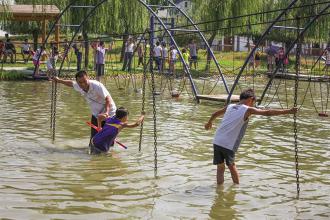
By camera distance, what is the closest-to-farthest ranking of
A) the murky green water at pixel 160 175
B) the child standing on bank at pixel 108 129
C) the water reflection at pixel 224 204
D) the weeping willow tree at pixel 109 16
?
the water reflection at pixel 224 204 < the murky green water at pixel 160 175 < the child standing on bank at pixel 108 129 < the weeping willow tree at pixel 109 16

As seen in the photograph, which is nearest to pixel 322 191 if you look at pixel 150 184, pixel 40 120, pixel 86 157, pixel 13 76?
pixel 150 184

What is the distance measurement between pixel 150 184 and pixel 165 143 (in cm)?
373

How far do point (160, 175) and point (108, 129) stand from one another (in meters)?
1.66

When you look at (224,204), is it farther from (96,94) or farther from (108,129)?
(96,94)

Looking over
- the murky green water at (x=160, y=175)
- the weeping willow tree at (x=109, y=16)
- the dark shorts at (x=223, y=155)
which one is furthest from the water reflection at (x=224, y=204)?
the weeping willow tree at (x=109, y=16)

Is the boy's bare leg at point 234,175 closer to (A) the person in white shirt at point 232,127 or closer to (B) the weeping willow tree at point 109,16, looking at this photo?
(A) the person in white shirt at point 232,127

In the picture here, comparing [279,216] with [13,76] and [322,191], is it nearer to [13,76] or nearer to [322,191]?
[322,191]

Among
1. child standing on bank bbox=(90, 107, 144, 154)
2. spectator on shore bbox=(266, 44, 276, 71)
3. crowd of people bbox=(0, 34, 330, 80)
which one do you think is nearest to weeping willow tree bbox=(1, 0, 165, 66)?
crowd of people bbox=(0, 34, 330, 80)

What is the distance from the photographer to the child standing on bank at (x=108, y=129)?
422 inches

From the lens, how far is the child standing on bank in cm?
1072

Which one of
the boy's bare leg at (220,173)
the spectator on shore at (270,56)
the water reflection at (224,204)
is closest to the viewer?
the water reflection at (224,204)

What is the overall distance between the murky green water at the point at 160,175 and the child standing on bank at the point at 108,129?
0.79 ft

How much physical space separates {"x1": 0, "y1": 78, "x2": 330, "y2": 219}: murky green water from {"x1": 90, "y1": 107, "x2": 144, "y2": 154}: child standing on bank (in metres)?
0.24

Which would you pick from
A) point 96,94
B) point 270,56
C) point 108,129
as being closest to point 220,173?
point 108,129
